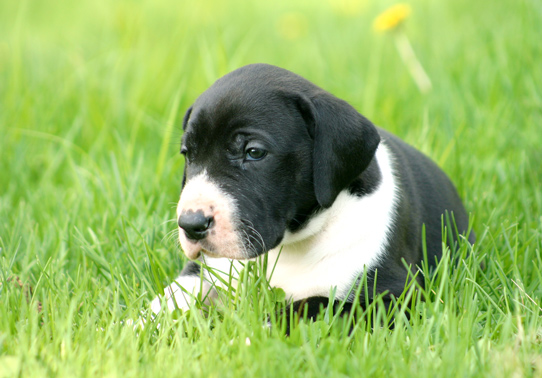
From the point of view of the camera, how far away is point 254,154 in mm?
2955

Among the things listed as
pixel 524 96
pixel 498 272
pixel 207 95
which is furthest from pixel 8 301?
pixel 524 96

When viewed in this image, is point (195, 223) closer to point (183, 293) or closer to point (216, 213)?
point (216, 213)

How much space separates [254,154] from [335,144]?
380 mm

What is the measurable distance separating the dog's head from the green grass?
0.99ft

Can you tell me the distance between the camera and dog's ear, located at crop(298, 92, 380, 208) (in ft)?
9.77

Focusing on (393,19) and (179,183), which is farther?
(393,19)

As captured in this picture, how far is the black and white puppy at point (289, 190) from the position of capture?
114 inches

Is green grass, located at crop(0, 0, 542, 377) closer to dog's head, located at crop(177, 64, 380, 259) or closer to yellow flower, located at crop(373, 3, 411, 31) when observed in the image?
dog's head, located at crop(177, 64, 380, 259)

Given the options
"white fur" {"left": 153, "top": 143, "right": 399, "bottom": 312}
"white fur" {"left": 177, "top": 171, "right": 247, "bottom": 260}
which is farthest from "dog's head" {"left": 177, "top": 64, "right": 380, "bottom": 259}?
"white fur" {"left": 153, "top": 143, "right": 399, "bottom": 312}

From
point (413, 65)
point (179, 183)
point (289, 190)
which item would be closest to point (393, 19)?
point (413, 65)

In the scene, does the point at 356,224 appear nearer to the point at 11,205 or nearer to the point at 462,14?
the point at 11,205

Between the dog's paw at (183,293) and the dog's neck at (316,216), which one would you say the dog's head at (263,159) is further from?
the dog's paw at (183,293)

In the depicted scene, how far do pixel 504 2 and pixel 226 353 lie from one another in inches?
300

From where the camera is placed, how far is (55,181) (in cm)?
526
